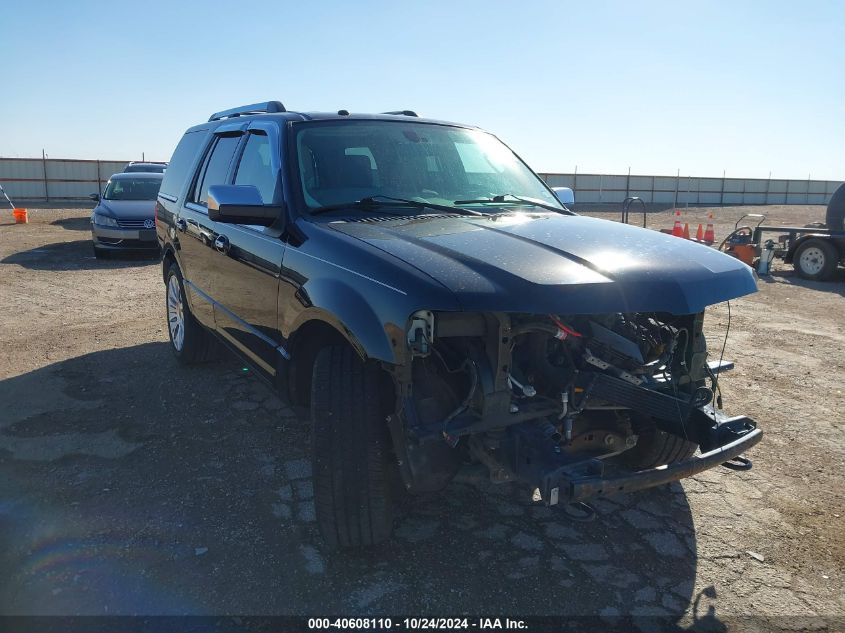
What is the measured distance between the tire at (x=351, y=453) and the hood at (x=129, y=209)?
10.8 metres

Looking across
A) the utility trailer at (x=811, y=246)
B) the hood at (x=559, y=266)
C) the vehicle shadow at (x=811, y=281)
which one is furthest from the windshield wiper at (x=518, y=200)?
the vehicle shadow at (x=811, y=281)

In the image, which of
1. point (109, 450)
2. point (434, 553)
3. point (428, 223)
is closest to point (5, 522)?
point (109, 450)

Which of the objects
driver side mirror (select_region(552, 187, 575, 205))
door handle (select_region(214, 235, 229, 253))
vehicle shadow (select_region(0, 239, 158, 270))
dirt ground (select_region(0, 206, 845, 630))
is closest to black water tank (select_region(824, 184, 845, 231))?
dirt ground (select_region(0, 206, 845, 630))

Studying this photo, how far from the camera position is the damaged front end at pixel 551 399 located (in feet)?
8.75

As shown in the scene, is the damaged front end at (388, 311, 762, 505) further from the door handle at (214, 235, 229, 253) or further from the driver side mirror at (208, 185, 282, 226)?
the door handle at (214, 235, 229, 253)

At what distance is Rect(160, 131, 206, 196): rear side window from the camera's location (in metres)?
5.53

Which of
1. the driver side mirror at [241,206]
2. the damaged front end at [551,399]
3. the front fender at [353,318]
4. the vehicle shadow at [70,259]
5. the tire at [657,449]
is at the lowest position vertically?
the vehicle shadow at [70,259]

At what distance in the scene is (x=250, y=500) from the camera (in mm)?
3639

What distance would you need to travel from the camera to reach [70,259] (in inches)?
503

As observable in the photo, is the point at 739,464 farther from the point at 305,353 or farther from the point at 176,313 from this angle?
the point at 176,313

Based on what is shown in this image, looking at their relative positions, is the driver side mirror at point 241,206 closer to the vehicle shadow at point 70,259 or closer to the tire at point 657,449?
the tire at point 657,449

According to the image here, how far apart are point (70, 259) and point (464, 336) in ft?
39.9

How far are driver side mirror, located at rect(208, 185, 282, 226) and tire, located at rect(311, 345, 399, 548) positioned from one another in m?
0.97

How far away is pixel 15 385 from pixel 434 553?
13.5 ft
